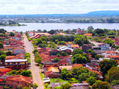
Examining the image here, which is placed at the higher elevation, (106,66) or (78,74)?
(106,66)

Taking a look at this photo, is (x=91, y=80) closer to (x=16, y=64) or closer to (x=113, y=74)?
(x=113, y=74)

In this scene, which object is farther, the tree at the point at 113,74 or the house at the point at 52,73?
the house at the point at 52,73

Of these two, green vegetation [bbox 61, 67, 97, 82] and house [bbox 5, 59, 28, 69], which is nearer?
green vegetation [bbox 61, 67, 97, 82]

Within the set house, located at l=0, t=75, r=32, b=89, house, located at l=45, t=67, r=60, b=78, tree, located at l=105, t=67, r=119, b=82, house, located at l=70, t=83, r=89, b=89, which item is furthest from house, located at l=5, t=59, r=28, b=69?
tree, located at l=105, t=67, r=119, b=82

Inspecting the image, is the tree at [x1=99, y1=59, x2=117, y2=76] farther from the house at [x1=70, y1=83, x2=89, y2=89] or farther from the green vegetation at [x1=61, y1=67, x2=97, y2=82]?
the house at [x1=70, y1=83, x2=89, y2=89]

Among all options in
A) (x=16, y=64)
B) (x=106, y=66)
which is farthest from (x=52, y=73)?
(x=106, y=66)

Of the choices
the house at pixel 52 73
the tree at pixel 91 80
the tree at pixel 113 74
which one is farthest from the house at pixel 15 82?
the tree at pixel 113 74

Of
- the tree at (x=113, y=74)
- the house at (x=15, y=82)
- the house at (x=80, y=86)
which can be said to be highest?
the tree at (x=113, y=74)

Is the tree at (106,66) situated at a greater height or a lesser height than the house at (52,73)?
greater

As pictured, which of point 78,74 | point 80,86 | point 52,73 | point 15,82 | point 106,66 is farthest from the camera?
point 52,73

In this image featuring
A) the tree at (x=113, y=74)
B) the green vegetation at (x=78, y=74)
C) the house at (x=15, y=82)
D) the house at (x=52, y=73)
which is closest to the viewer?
the house at (x=15, y=82)

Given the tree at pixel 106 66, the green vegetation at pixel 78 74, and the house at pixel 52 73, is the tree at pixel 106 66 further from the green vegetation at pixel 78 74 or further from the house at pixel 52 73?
the house at pixel 52 73

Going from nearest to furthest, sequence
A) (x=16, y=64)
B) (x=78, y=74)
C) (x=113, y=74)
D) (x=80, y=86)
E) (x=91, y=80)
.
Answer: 1. (x=80, y=86)
2. (x=113, y=74)
3. (x=91, y=80)
4. (x=78, y=74)
5. (x=16, y=64)
